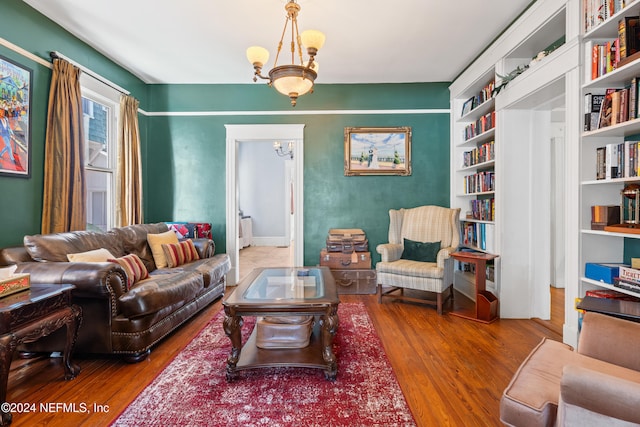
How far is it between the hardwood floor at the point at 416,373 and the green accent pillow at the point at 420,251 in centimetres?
82

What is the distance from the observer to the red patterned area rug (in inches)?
68.8

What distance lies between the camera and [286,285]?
2.64m

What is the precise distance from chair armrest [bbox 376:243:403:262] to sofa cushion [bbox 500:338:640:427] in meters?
2.25

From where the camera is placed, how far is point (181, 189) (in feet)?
15.7

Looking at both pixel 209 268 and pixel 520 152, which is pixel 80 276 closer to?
pixel 209 268

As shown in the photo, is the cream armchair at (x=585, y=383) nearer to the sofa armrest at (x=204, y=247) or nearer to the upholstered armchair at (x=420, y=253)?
the upholstered armchair at (x=420, y=253)

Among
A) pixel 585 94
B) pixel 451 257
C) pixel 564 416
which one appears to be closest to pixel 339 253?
pixel 451 257

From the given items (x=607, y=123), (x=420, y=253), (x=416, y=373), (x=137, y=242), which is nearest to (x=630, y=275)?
(x=607, y=123)

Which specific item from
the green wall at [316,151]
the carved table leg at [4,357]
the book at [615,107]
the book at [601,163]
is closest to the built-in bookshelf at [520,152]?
the book at [615,107]

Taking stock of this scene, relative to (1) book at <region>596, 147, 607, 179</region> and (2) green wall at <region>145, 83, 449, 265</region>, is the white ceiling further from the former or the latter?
(1) book at <region>596, 147, 607, 179</region>

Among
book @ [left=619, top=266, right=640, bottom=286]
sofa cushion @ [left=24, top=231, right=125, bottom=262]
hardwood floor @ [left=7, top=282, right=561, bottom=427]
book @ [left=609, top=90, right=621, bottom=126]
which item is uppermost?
book @ [left=609, top=90, right=621, bottom=126]

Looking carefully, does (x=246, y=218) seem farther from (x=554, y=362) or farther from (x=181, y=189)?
(x=554, y=362)

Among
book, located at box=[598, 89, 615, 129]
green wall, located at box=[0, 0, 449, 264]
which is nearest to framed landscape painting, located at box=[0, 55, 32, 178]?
green wall, located at box=[0, 0, 449, 264]

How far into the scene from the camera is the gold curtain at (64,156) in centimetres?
300
